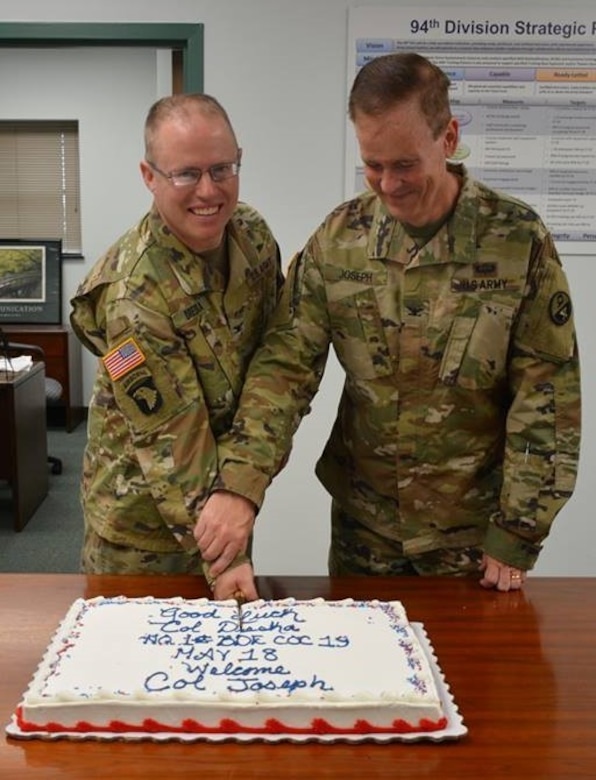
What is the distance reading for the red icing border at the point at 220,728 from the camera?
107cm

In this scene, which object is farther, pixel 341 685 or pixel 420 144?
pixel 420 144

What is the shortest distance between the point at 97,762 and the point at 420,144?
3.46ft

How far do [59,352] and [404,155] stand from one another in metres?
5.02

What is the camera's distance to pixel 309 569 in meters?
3.22

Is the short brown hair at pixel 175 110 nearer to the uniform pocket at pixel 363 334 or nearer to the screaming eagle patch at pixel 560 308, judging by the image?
the uniform pocket at pixel 363 334

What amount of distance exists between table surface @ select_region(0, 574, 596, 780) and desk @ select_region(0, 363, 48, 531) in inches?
115

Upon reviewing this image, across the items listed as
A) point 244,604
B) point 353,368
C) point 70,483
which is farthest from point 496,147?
point 70,483

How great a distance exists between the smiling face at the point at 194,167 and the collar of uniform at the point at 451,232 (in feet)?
0.96

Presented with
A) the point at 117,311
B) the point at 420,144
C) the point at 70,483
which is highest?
the point at 420,144

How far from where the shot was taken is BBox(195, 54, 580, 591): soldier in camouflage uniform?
156cm

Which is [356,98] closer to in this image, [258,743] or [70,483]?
[258,743]

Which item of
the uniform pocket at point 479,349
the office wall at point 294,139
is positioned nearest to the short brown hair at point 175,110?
the uniform pocket at point 479,349

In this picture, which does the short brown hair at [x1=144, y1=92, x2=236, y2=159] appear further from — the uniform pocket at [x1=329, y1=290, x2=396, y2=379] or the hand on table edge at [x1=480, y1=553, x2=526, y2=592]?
the hand on table edge at [x1=480, y1=553, x2=526, y2=592]

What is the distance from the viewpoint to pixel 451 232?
1.60 m
